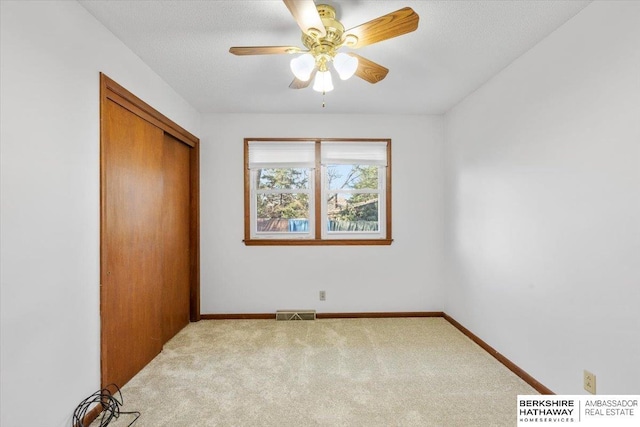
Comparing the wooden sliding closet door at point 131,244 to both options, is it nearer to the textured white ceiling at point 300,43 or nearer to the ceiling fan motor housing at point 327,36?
the textured white ceiling at point 300,43

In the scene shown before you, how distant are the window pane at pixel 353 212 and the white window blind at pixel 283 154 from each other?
0.61 metres

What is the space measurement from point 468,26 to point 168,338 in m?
3.84

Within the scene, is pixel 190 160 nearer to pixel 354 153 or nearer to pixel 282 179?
pixel 282 179

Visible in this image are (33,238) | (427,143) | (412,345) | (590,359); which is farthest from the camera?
(427,143)

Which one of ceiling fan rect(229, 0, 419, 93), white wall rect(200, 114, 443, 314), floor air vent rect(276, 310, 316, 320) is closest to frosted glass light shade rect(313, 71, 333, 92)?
ceiling fan rect(229, 0, 419, 93)

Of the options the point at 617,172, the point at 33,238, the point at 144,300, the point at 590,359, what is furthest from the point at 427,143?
the point at 33,238

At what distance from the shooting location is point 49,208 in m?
1.58

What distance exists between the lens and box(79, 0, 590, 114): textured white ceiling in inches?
70.9

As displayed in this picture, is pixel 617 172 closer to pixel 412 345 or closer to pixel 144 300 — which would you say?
pixel 412 345

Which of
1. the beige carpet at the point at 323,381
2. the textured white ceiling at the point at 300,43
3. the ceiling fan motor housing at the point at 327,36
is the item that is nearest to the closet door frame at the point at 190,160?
the textured white ceiling at the point at 300,43

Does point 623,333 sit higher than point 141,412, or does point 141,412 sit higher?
point 623,333

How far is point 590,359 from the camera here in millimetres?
1750

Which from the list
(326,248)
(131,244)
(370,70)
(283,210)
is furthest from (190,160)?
(370,70)

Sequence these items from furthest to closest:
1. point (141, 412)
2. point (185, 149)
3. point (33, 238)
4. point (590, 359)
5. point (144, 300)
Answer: point (185, 149), point (144, 300), point (141, 412), point (590, 359), point (33, 238)
